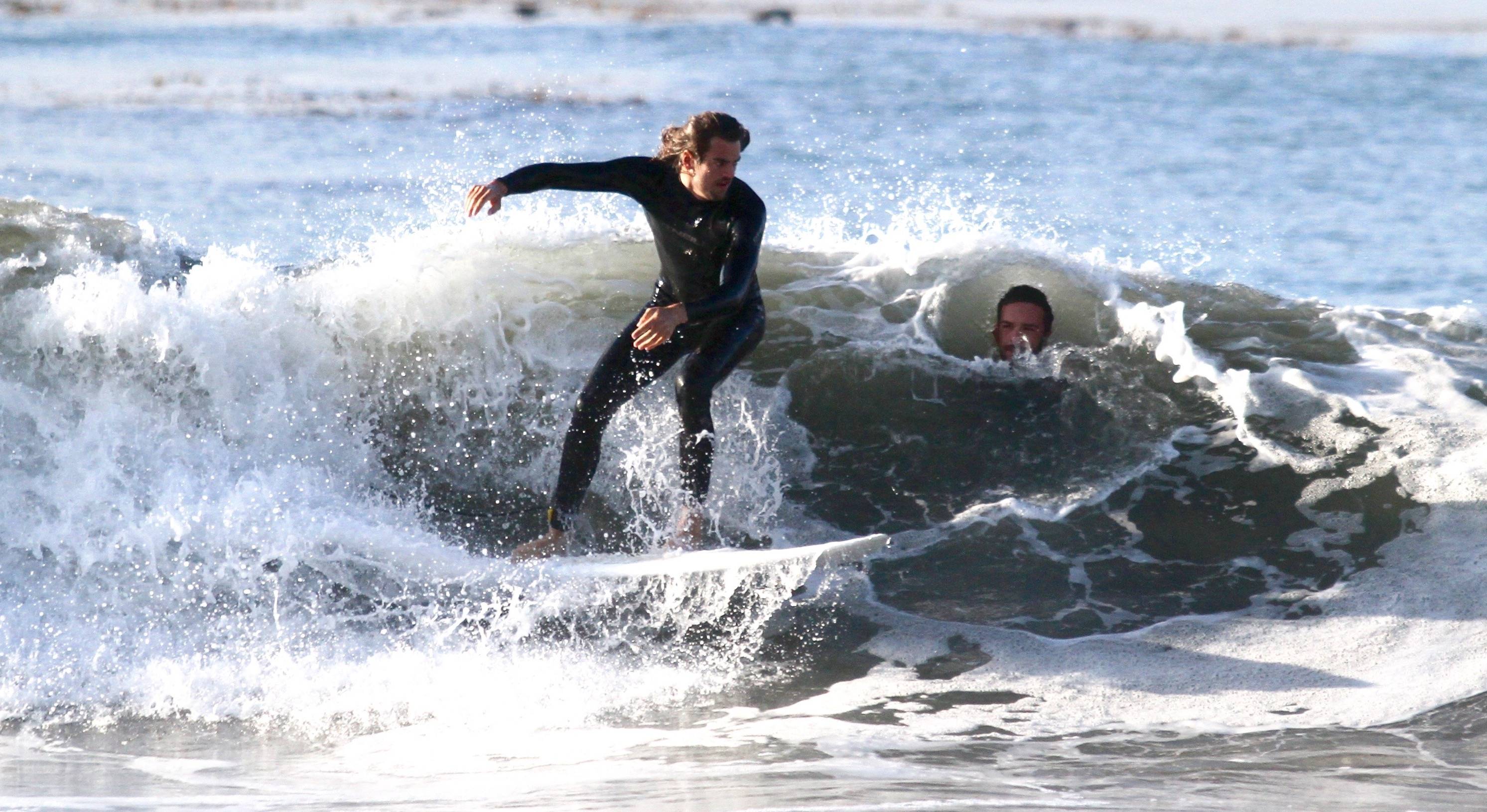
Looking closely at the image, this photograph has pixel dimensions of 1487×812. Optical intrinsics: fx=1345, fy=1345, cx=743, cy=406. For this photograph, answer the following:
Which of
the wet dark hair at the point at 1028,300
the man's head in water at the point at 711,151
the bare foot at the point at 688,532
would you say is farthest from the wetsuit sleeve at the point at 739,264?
the wet dark hair at the point at 1028,300

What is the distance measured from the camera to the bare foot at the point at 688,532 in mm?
5348

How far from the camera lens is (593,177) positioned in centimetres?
523

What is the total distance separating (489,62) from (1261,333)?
17.5 metres

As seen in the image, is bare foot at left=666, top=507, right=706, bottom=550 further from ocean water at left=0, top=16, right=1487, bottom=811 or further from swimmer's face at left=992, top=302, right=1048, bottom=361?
swimmer's face at left=992, top=302, right=1048, bottom=361

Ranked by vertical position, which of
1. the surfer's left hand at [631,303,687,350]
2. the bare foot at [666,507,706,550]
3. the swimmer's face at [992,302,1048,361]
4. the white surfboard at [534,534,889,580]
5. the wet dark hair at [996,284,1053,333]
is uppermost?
the wet dark hair at [996,284,1053,333]

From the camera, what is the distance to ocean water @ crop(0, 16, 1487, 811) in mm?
4219

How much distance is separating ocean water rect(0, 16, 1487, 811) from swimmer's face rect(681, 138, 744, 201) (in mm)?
1391

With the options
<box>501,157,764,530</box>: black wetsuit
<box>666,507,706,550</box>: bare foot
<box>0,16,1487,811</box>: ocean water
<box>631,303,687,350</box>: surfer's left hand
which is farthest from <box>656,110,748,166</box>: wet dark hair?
<box>0,16,1487,811</box>: ocean water


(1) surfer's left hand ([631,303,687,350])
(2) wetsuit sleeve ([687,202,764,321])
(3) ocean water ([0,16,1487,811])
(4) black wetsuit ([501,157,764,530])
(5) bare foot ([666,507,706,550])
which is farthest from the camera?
(5) bare foot ([666,507,706,550])

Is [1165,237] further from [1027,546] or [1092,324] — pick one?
[1027,546]

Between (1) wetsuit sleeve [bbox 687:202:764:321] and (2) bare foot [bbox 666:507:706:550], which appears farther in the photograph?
(2) bare foot [bbox 666:507:706:550]

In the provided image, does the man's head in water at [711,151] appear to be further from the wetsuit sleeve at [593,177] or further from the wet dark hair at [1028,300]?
the wet dark hair at [1028,300]

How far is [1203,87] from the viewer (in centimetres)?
2036

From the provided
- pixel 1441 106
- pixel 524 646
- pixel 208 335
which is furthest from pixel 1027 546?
pixel 1441 106
